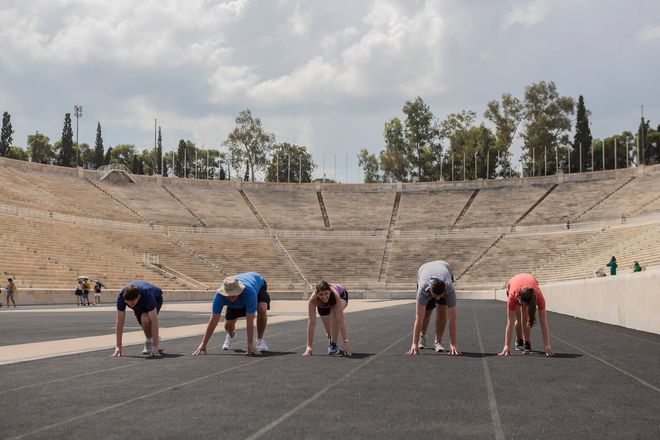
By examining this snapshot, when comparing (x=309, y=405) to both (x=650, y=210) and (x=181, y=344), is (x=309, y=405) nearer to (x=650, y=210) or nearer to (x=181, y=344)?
(x=181, y=344)

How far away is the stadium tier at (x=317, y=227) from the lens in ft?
169

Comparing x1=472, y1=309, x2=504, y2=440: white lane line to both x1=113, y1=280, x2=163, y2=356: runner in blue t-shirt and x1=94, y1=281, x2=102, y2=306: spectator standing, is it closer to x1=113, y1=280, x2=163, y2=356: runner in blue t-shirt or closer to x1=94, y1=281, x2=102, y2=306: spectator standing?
x1=113, y1=280, x2=163, y2=356: runner in blue t-shirt

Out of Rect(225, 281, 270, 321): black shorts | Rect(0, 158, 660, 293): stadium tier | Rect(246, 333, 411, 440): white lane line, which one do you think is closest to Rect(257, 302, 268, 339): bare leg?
Rect(225, 281, 270, 321): black shorts

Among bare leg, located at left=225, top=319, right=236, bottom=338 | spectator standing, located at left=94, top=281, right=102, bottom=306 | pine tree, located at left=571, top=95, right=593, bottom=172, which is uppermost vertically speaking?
pine tree, located at left=571, top=95, right=593, bottom=172

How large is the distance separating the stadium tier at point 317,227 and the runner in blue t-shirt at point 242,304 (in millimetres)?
33748

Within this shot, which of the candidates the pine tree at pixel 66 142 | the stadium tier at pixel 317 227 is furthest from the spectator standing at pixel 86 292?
the pine tree at pixel 66 142

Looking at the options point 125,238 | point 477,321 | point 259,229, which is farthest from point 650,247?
point 125,238

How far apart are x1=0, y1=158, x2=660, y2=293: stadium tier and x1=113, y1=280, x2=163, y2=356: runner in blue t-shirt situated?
110ft

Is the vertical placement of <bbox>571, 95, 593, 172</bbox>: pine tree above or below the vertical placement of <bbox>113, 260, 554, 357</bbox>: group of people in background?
above

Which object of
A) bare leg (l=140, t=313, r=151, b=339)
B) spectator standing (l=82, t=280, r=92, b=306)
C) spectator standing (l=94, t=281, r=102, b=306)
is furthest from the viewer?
spectator standing (l=94, t=281, r=102, b=306)

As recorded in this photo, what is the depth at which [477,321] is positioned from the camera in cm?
2223

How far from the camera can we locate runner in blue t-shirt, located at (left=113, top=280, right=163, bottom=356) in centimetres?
1087

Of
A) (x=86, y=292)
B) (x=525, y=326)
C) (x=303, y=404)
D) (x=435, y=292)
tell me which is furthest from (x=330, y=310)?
(x=86, y=292)

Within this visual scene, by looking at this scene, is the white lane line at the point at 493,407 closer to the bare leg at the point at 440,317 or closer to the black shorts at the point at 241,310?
the bare leg at the point at 440,317
